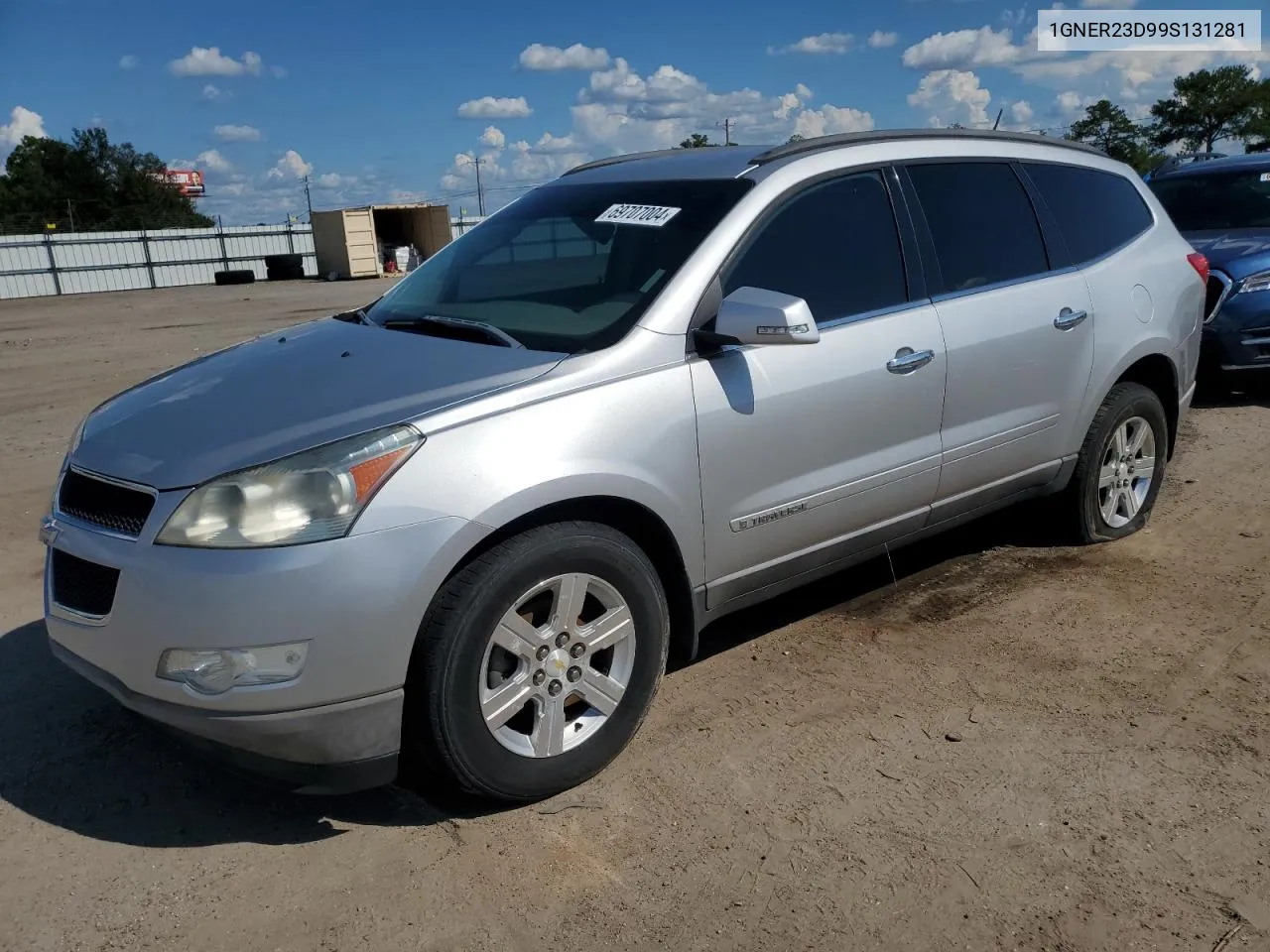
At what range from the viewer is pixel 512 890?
108 inches

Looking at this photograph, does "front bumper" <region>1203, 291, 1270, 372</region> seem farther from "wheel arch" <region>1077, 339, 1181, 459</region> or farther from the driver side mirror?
the driver side mirror

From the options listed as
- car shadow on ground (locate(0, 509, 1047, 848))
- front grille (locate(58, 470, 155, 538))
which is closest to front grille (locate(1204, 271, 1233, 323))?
car shadow on ground (locate(0, 509, 1047, 848))

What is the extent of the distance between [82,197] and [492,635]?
268 feet

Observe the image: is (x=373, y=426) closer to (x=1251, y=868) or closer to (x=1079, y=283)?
(x=1251, y=868)

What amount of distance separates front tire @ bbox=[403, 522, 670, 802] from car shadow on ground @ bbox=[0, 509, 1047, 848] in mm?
255

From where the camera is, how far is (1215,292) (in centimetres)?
805

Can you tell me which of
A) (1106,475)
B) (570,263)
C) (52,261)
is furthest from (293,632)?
(52,261)

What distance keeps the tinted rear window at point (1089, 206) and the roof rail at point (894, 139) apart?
0.14 m

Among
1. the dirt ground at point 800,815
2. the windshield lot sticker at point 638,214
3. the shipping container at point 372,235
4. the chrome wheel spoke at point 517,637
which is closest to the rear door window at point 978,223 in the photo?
the windshield lot sticker at point 638,214

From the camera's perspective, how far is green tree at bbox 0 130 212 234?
70125 mm

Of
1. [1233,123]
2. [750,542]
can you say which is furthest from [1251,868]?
[1233,123]

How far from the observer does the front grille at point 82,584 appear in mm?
2789

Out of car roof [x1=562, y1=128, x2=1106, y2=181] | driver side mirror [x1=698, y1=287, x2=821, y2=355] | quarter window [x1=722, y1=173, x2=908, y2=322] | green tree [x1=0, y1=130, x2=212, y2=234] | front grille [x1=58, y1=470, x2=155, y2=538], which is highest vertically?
green tree [x1=0, y1=130, x2=212, y2=234]

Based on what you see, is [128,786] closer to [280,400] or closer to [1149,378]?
[280,400]
